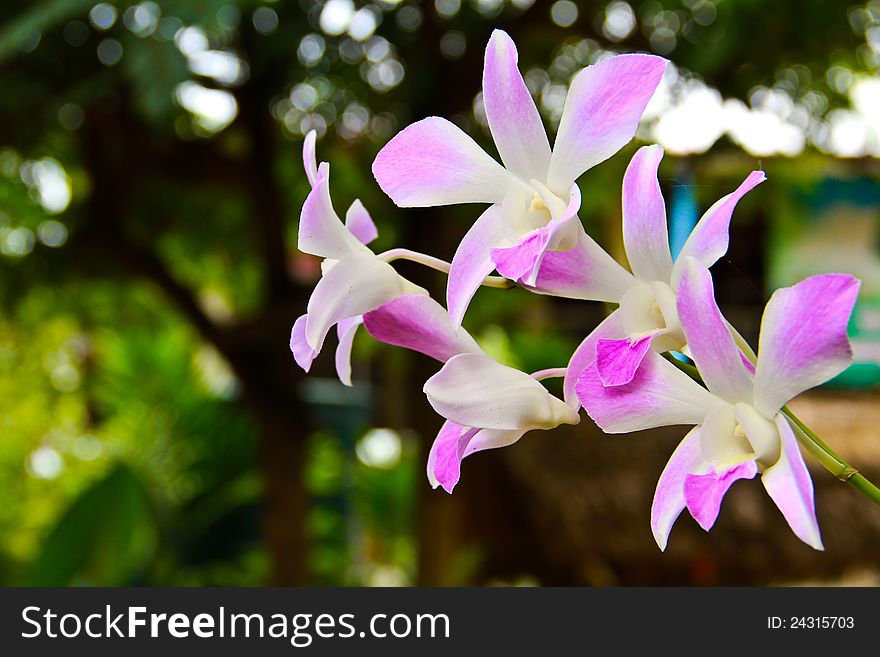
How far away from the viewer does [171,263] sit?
1800 millimetres

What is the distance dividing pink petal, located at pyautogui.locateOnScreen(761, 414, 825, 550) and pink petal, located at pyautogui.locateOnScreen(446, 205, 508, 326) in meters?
0.07

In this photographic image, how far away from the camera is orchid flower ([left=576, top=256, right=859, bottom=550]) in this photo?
18 centimetres

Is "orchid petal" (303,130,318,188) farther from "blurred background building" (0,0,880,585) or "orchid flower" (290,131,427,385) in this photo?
"blurred background building" (0,0,880,585)

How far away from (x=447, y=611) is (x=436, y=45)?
0.77 m

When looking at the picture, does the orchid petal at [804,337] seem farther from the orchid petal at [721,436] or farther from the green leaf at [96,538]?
the green leaf at [96,538]

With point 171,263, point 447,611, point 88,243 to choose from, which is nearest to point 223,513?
point 171,263

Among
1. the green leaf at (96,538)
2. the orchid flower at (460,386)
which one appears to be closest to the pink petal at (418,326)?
the orchid flower at (460,386)

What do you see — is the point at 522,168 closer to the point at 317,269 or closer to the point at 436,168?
the point at 436,168

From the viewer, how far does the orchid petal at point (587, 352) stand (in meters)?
0.22

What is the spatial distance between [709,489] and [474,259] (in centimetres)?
8

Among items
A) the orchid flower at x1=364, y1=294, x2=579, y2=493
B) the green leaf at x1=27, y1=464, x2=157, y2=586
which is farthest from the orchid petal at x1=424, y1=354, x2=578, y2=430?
the green leaf at x1=27, y1=464, x2=157, y2=586

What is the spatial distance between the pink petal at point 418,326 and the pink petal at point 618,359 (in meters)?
0.04

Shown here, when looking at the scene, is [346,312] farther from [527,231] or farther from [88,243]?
[88,243]

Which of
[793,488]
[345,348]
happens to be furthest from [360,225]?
[793,488]
